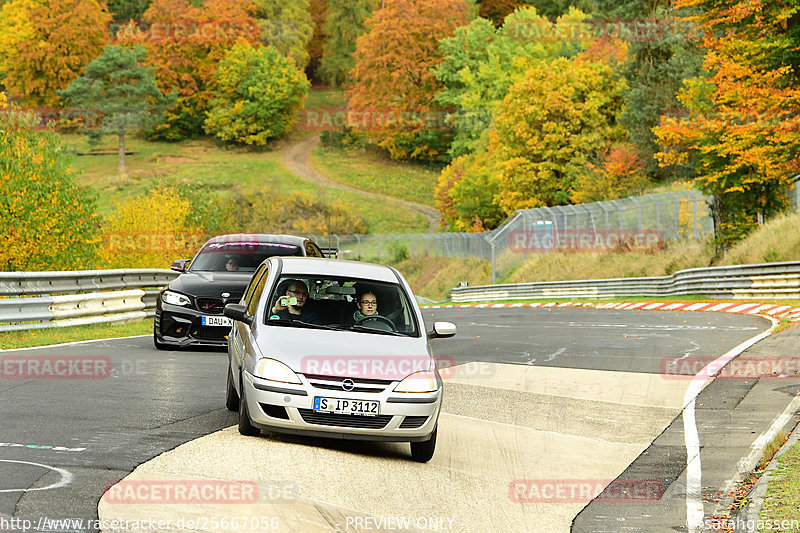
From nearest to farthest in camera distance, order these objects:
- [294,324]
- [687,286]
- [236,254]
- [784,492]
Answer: [784,492]
[294,324]
[236,254]
[687,286]

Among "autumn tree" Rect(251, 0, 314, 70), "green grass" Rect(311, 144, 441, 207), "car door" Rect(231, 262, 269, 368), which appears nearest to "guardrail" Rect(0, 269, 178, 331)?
"car door" Rect(231, 262, 269, 368)

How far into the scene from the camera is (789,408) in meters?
Answer: 10.6

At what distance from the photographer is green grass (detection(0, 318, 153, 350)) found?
16.6 m

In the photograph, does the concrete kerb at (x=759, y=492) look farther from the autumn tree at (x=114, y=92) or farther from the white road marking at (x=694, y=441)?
the autumn tree at (x=114, y=92)

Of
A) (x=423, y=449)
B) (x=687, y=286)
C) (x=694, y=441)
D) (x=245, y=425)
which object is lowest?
(x=687, y=286)

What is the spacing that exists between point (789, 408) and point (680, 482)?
308 cm

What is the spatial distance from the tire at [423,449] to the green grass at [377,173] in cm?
8806

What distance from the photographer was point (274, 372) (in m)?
8.20

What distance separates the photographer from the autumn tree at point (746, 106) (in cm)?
3008

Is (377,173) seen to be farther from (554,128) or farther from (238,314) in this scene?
(238,314)

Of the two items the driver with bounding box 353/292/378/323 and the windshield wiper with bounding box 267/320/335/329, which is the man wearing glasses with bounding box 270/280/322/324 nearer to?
the windshield wiper with bounding box 267/320/335/329

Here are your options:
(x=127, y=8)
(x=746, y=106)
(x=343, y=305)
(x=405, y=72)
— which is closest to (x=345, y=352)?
(x=343, y=305)

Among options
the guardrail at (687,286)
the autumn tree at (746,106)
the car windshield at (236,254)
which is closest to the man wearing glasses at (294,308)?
the car windshield at (236,254)

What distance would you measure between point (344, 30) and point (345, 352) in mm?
125719
